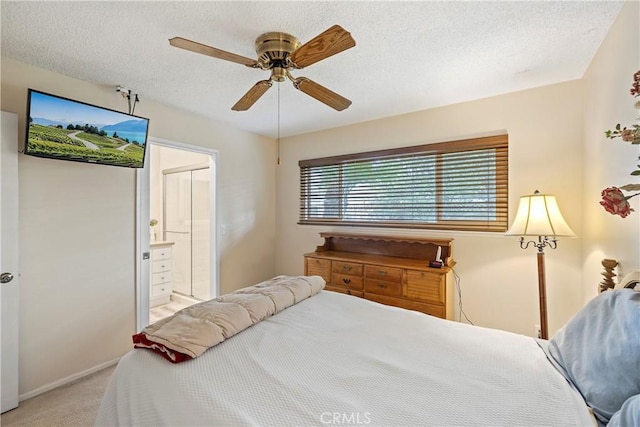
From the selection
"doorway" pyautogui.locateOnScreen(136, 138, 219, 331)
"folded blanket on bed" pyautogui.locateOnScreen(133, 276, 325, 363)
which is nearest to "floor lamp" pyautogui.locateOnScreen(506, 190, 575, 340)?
"folded blanket on bed" pyautogui.locateOnScreen(133, 276, 325, 363)

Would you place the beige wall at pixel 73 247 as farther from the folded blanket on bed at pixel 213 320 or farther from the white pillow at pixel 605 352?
the white pillow at pixel 605 352

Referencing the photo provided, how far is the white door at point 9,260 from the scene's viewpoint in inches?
75.2

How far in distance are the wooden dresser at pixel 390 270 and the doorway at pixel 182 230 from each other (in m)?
1.47

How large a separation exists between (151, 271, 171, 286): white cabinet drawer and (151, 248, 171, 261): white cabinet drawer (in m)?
0.23

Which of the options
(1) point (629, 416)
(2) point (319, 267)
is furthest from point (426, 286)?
(1) point (629, 416)

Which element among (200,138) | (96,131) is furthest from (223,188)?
(96,131)

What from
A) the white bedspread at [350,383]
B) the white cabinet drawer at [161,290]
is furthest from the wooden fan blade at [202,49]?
the white cabinet drawer at [161,290]

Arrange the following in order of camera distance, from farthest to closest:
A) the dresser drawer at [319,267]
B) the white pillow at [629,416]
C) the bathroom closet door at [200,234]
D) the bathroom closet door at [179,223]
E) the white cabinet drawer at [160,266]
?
the bathroom closet door at [179,223] → the white cabinet drawer at [160,266] → the bathroom closet door at [200,234] → the dresser drawer at [319,267] → the white pillow at [629,416]

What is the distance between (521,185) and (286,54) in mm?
2288

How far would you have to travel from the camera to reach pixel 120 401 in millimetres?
1148

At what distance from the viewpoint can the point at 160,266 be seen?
13.5 ft

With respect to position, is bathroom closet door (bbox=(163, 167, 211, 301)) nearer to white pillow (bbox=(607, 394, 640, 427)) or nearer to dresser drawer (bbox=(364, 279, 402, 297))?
dresser drawer (bbox=(364, 279, 402, 297))

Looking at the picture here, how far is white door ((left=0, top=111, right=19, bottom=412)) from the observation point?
1.91 metres

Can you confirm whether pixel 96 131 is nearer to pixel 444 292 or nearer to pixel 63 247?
pixel 63 247
